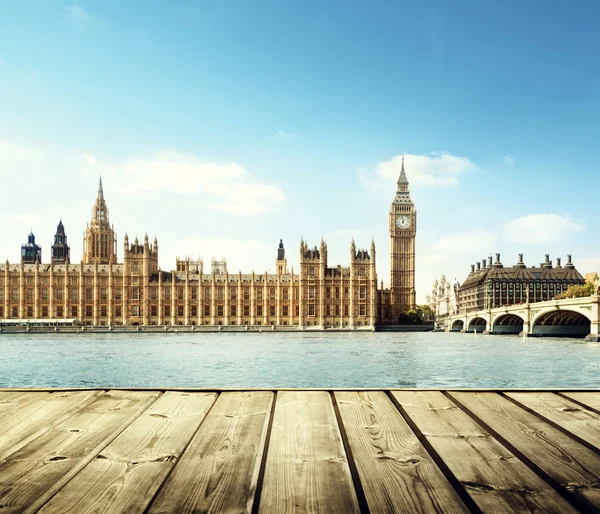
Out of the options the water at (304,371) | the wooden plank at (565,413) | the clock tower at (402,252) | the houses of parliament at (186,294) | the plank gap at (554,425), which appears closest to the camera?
the plank gap at (554,425)

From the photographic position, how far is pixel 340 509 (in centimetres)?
181

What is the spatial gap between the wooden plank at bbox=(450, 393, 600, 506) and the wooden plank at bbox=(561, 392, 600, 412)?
0.44 m

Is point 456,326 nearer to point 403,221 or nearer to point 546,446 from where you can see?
point 403,221

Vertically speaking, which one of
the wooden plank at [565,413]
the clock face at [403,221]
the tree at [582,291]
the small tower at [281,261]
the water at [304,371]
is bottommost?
the water at [304,371]

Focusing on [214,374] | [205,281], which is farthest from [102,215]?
[214,374]

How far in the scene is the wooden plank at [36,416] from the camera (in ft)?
8.24

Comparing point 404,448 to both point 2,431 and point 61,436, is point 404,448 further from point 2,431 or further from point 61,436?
point 2,431

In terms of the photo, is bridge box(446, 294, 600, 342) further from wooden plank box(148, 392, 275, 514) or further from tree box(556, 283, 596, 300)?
wooden plank box(148, 392, 275, 514)

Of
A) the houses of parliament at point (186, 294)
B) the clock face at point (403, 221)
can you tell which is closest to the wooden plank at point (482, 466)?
the houses of parliament at point (186, 294)

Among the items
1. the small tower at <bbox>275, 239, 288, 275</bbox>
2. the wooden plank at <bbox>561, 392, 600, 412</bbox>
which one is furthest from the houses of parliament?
the wooden plank at <bbox>561, 392, 600, 412</bbox>

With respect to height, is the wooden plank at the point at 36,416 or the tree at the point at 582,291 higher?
the wooden plank at the point at 36,416

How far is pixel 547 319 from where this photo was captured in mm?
63500

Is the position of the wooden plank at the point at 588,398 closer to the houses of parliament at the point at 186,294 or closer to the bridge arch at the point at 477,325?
the bridge arch at the point at 477,325

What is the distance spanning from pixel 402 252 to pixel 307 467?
111m
